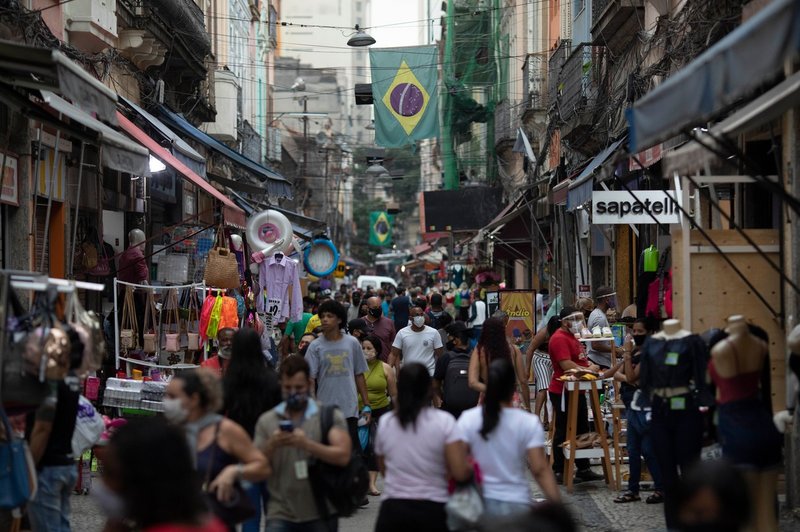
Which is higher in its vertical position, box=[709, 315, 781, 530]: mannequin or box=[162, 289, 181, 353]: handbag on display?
box=[162, 289, 181, 353]: handbag on display

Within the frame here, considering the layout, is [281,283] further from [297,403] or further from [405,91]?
[405,91]

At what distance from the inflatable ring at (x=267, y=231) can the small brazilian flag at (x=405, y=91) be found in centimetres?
976

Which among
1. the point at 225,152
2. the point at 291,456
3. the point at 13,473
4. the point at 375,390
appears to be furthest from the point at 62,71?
the point at 225,152

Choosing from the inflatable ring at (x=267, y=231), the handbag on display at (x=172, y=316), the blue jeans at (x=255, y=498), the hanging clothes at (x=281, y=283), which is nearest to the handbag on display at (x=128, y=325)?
the handbag on display at (x=172, y=316)

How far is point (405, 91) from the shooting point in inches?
1070

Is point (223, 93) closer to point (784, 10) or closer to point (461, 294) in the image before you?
point (461, 294)

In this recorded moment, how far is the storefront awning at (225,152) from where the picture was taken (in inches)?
835

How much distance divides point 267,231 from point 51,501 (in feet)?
34.6

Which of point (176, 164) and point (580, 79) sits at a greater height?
point (580, 79)

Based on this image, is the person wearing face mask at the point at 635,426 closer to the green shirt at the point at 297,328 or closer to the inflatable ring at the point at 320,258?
the green shirt at the point at 297,328

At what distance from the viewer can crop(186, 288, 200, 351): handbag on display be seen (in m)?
14.3

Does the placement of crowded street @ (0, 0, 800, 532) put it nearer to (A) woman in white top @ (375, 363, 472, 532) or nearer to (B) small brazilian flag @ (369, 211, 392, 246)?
(A) woman in white top @ (375, 363, 472, 532)

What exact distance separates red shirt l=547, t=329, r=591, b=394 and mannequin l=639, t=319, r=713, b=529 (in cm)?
341

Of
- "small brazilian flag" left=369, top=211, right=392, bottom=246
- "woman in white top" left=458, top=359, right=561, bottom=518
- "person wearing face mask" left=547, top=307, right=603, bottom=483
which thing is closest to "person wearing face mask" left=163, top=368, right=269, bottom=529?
"woman in white top" left=458, top=359, right=561, bottom=518
